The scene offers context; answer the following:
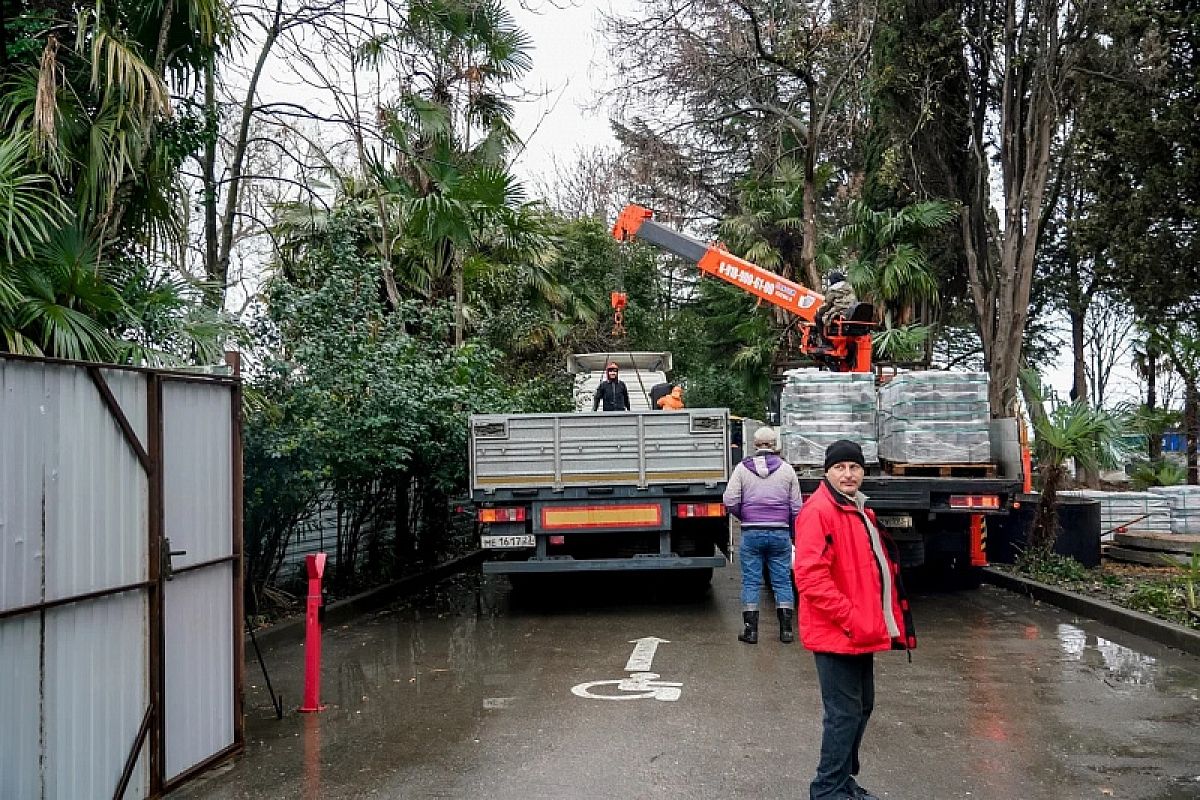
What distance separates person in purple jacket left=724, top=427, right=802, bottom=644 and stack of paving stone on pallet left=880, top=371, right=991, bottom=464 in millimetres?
2191

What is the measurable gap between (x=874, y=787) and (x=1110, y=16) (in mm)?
15407

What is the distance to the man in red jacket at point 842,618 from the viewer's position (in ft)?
15.3

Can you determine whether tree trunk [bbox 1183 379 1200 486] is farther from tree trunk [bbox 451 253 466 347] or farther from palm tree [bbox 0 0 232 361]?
palm tree [bbox 0 0 232 361]

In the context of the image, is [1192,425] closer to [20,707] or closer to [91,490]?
[91,490]

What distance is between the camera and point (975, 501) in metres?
10.6

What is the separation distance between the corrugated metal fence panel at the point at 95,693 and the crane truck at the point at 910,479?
722 centimetres

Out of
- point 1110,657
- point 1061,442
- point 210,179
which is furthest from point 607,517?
point 1061,442

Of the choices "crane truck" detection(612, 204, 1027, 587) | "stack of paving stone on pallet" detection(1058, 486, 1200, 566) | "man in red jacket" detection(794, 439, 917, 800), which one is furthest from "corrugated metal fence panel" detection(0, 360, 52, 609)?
"stack of paving stone on pallet" detection(1058, 486, 1200, 566)

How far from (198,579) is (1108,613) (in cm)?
838

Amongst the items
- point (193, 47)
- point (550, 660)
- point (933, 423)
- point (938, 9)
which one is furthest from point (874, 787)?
point (938, 9)

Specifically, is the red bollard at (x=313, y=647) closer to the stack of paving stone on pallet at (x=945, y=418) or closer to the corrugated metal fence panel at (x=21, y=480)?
the corrugated metal fence panel at (x=21, y=480)

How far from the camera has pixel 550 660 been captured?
879 centimetres

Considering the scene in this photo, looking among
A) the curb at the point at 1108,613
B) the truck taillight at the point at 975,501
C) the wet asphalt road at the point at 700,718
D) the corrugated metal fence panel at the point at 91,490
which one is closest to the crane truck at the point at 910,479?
the truck taillight at the point at 975,501

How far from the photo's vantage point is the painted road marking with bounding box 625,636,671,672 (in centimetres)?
838
